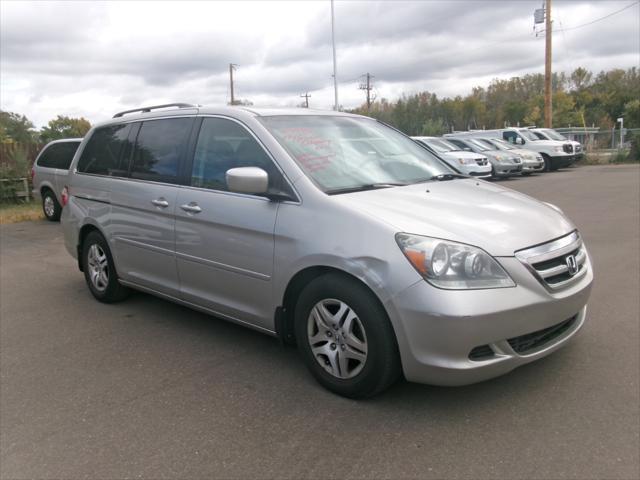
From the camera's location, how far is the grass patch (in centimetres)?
1286

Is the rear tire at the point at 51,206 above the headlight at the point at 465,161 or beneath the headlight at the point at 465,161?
beneath

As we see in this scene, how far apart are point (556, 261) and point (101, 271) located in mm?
4106

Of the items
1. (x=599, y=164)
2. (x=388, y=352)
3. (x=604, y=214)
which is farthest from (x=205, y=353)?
(x=599, y=164)

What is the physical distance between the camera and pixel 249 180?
3477 millimetres

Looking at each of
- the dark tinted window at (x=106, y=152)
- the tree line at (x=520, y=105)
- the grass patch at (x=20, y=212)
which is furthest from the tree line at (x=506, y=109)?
the dark tinted window at (x=106, y=152)

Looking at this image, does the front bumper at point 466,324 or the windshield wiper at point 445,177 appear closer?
the front bumper at point 466,324

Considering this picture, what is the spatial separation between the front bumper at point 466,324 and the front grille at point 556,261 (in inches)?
2.4

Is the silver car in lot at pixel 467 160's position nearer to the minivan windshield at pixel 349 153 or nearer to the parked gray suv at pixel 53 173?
the parked gray suv at pixel 53 173

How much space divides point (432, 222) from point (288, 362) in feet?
5.06

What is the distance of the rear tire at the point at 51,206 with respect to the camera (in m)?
12.3

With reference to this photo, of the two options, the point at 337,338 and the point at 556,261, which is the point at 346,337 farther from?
the point at 556,261

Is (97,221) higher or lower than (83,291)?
higher

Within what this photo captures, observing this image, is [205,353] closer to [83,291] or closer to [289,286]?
[289,286]

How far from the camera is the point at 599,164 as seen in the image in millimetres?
25141
